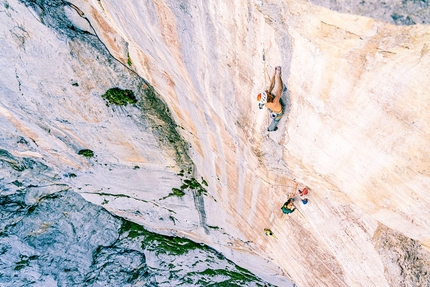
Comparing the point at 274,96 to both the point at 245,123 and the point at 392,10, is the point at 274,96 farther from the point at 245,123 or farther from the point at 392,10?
the point at 392,10

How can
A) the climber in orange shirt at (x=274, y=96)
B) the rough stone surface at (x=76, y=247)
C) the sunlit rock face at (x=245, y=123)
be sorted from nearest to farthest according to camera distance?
the sunlit rock face at (x=245, y=123) → the climber in orange shirt at (x=274, y=96) → the rough stone surface at (x=76, y=247)

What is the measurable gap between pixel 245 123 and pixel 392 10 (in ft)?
12.7

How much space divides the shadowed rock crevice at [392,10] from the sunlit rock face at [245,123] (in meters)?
0.07

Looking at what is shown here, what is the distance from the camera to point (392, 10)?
11.0 feet

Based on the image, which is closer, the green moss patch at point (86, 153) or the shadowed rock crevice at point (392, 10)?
the shadowed rock crevice at point (392, 10)

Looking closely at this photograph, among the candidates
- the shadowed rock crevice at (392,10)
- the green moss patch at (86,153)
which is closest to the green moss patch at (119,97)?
the green moss patch at (86,153)

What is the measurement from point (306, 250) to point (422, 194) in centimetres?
464

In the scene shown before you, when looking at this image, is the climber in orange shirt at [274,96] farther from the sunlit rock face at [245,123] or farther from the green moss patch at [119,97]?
the green moss patch at [119,97]

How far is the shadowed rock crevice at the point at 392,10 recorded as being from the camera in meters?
3.25

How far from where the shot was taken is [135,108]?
9641 millimetres

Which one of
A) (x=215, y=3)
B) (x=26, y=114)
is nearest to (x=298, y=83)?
(x=215, y=3)

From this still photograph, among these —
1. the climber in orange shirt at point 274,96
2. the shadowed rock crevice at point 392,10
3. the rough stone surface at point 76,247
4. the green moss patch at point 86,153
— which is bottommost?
the rough stone surface at point 76,247

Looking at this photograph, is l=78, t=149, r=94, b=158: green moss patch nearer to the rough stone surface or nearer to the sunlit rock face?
the sunlit rock face

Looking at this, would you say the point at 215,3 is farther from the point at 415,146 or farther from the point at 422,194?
the point at 422,194
